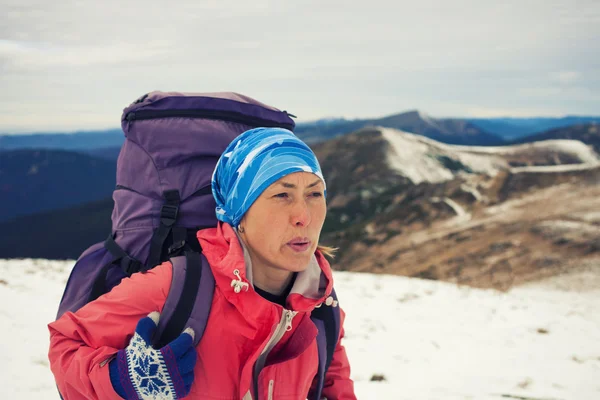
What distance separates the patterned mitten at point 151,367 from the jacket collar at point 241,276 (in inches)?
13.0

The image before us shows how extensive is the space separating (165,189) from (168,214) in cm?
18

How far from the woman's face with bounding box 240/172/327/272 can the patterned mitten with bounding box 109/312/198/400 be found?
24.0 inches

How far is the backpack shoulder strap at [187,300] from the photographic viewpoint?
219cm

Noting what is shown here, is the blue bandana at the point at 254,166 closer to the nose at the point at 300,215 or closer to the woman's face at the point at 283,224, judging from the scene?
the woman's face at the point at 283,224

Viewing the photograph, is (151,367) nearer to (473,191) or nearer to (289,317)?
(289,317)

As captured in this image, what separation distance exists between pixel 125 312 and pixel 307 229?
3.37 ft

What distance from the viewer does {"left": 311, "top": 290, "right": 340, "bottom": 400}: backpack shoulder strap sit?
2770 mm

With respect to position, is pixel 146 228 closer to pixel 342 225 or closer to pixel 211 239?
pixel 211 239

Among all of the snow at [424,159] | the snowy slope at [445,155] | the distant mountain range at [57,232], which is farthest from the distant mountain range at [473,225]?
the distant mountain range at [57,232]

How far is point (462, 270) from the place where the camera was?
15.9m

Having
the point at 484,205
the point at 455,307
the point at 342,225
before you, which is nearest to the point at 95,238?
the point at 342,225

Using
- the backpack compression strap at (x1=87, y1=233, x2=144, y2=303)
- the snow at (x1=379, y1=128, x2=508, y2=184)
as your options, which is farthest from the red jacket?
the snow at (x1=379, y1=128, x2=508, y2=184)

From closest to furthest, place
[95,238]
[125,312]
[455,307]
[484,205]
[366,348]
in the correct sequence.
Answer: [125,312], [366,348], [455,307], [484,205], [95,238]

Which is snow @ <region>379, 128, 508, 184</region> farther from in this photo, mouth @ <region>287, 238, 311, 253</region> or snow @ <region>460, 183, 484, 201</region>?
mouth @ <region>287, 238, 311, 253</region>
